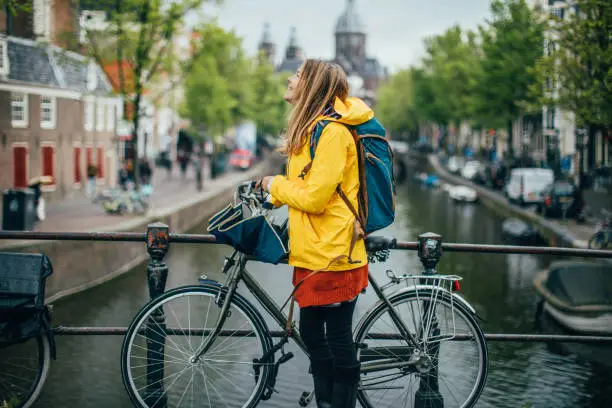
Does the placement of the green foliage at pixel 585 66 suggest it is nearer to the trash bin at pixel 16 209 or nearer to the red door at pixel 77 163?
the trash bin at pixel 16 209

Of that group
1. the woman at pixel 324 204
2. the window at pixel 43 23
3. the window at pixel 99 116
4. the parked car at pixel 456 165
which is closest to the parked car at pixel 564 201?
the window at pixel 43 23

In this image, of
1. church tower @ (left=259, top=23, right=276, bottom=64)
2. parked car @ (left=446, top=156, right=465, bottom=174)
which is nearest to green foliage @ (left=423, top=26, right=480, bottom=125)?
parked car @ (left=446, top=156, right=465, bottom=174)

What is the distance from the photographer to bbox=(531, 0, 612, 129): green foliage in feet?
71.2

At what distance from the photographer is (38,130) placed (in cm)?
3114

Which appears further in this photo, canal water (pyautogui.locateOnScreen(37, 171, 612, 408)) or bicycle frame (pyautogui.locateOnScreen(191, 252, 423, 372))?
canal water (pyautogui.locateOnScreen(37, 171, 612, 408))

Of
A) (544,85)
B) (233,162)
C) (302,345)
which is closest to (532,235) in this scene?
(544,85)

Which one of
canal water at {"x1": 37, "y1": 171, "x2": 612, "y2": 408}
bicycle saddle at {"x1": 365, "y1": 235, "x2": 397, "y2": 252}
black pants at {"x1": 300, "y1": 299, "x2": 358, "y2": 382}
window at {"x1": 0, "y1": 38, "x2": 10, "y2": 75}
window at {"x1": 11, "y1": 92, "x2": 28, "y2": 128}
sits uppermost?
window at {"x1": 0, "y1": 38, "x2": 10, "y2": 75}

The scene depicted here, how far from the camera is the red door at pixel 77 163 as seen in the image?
3566 centimetres

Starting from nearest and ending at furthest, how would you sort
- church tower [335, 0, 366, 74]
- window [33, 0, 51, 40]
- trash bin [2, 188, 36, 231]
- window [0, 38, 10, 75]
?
trash bin [2, 188, 36, 231]
window [0, 38, 10, 75]
window [33, 0, 51, 40]
church tower [335, 0, 366, 74]

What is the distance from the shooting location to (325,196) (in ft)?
12.5

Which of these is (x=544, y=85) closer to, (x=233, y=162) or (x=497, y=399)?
(x=497, y=399)

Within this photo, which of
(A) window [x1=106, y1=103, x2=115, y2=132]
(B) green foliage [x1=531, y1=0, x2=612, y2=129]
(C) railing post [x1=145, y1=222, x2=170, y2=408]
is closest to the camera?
(C) railing post [x1=145, y1=222, x2=170, y2=408]

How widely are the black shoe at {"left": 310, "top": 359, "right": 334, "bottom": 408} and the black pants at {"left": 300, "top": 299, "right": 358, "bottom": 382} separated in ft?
0.24

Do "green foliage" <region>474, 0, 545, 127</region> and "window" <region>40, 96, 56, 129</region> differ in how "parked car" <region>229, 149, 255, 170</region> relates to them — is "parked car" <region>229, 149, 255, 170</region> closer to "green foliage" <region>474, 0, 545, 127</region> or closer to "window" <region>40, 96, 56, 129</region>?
"green foliage" <region>474, 0, 545, 127</region>
